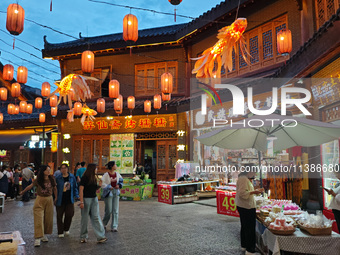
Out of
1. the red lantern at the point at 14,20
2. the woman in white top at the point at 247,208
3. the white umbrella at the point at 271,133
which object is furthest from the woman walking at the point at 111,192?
the red lantern at the point at 14,20

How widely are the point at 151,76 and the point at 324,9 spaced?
1098 centimetres

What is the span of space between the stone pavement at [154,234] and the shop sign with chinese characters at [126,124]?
23.9ft

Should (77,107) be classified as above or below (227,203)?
above

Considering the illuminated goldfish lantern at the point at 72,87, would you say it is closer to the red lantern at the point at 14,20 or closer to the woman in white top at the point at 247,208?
the red lantern at the point at 14,20

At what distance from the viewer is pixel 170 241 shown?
6691 mm

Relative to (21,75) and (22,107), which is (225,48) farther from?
(22,107)

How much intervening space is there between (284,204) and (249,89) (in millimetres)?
7245

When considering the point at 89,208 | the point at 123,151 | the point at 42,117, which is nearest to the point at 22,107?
the point at 42,117

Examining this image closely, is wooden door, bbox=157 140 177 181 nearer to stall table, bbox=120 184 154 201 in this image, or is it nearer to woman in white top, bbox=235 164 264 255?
stall table, bbox=120 184 154 201

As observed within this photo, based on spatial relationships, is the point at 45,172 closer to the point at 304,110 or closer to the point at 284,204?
the point at 284,204

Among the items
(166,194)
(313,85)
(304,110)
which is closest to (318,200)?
(304,110)

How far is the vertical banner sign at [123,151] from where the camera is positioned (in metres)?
18.2

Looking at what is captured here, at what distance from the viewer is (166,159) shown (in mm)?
17594

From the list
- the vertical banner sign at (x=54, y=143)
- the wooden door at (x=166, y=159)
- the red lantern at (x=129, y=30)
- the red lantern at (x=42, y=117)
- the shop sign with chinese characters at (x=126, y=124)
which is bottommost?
the wooden door at (x=166, y=159)
